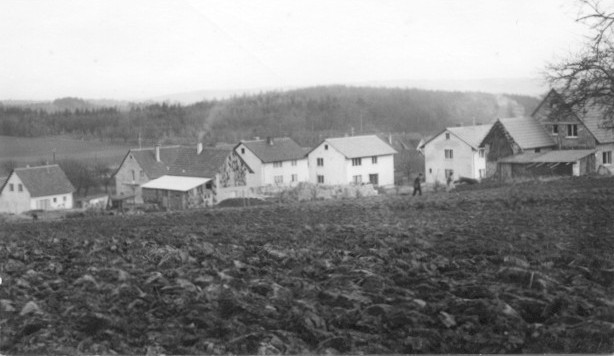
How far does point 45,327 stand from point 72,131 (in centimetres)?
1762

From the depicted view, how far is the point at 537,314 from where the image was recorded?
5.58m

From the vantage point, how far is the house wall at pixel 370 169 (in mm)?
26281

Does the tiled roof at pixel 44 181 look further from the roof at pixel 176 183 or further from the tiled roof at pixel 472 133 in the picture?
the tiled roof at pixel 472 133

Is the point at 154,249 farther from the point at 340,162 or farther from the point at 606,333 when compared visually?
the point at 340,162

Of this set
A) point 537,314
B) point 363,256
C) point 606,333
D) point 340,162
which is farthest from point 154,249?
point 340,162

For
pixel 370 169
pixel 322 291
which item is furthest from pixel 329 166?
pixel 322 291

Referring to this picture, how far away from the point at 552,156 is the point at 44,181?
1842cm

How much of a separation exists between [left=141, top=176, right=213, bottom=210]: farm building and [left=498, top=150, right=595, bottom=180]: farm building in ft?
42.3

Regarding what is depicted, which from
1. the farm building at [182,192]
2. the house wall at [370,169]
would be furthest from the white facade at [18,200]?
the house wall at [370,169]

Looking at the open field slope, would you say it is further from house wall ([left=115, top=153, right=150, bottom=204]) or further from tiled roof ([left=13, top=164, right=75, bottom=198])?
house wall ([left=115, top=153, right=150, bottom=204])

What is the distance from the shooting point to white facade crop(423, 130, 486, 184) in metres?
28.5

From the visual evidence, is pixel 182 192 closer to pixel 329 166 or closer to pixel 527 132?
pixel 329 166

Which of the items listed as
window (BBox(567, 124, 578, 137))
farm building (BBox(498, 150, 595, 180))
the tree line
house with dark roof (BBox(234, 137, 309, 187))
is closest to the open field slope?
the tree line

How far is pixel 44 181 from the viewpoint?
75.4 feet
